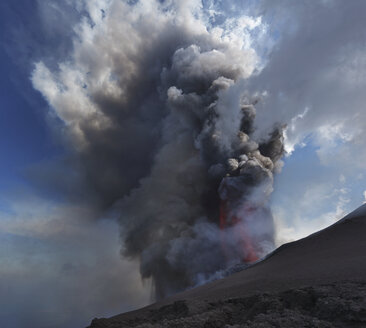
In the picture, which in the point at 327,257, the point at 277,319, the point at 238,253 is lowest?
the point at 277,319

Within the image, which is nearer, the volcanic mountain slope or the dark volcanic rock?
the dark volcanic rock

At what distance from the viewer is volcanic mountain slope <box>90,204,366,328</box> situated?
1072 cm

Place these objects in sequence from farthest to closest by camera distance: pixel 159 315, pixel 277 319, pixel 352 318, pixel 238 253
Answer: pixel 238 253
pixel 159 315
pixel 277 319
pixel 352 318

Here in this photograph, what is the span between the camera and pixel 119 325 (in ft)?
54.2

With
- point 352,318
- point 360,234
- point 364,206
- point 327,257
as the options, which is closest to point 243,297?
point 352,318

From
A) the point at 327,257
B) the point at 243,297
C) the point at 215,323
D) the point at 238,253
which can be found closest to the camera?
the point at 215,323

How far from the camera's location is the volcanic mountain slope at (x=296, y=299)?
1072cm

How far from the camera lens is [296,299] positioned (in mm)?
12961

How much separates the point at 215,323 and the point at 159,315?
19.4 ft

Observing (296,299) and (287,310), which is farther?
(296,299)

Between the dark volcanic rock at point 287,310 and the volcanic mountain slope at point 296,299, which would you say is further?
the volcanic mountain slope at point 296,299

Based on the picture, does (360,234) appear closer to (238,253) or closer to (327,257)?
(327,257)

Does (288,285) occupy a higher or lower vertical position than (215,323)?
higher

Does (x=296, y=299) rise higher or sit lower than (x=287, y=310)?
higher
